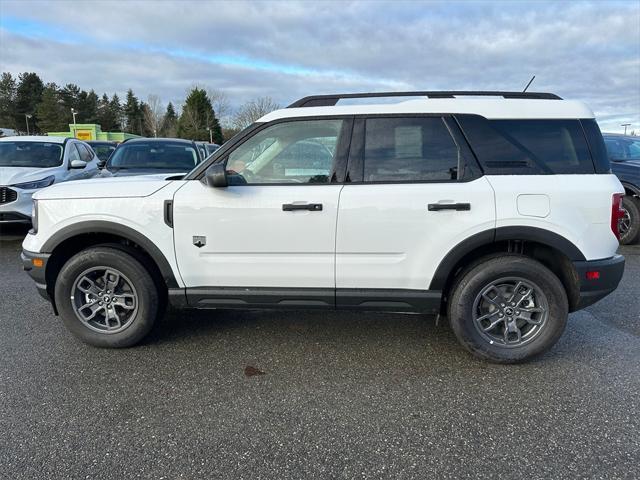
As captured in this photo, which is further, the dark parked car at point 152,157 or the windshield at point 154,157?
the windshield at point 154,157

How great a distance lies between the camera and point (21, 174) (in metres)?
7.04

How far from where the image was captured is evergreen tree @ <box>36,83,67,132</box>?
233 feet

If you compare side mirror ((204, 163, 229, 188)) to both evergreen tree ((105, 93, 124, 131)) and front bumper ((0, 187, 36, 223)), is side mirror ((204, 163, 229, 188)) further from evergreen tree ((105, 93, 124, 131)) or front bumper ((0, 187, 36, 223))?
evergreen tree ((105, 93, 124, 131))

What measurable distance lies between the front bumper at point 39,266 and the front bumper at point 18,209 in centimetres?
390

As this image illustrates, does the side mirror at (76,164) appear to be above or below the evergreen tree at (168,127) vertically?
below

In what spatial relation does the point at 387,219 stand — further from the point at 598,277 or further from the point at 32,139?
the point at 32,139

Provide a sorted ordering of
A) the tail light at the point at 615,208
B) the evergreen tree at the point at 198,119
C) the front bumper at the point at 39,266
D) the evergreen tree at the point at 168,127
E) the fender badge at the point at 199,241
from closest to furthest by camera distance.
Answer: the tail light at the point at 615,208 < the fender badge at the point at 199,241 < the front bumper at the point at 39,266 < the evergreen tree at the point at 198,119 < the evergreen tree at the point at 168,127

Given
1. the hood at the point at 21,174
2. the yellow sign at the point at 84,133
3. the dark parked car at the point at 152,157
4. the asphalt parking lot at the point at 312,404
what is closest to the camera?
Result: the asphalt parking lot at the point at 312,404

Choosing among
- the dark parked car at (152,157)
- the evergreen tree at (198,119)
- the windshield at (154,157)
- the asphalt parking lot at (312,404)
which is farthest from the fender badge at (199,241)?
the evergreen tree at (198,119)

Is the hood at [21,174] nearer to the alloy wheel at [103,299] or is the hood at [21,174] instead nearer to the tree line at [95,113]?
the alloy wheel at [103,299]

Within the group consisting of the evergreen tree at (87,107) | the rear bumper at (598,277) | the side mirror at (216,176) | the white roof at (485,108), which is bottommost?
the rear bumper at (598,277)

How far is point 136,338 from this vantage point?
3498 millimetres

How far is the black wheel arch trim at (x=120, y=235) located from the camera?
10.9 feet

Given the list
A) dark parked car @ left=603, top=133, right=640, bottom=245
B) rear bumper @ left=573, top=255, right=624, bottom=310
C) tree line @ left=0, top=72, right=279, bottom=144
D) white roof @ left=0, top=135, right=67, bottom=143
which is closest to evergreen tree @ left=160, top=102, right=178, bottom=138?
tree line @ left=0, top=72, right=279, bottom=144
